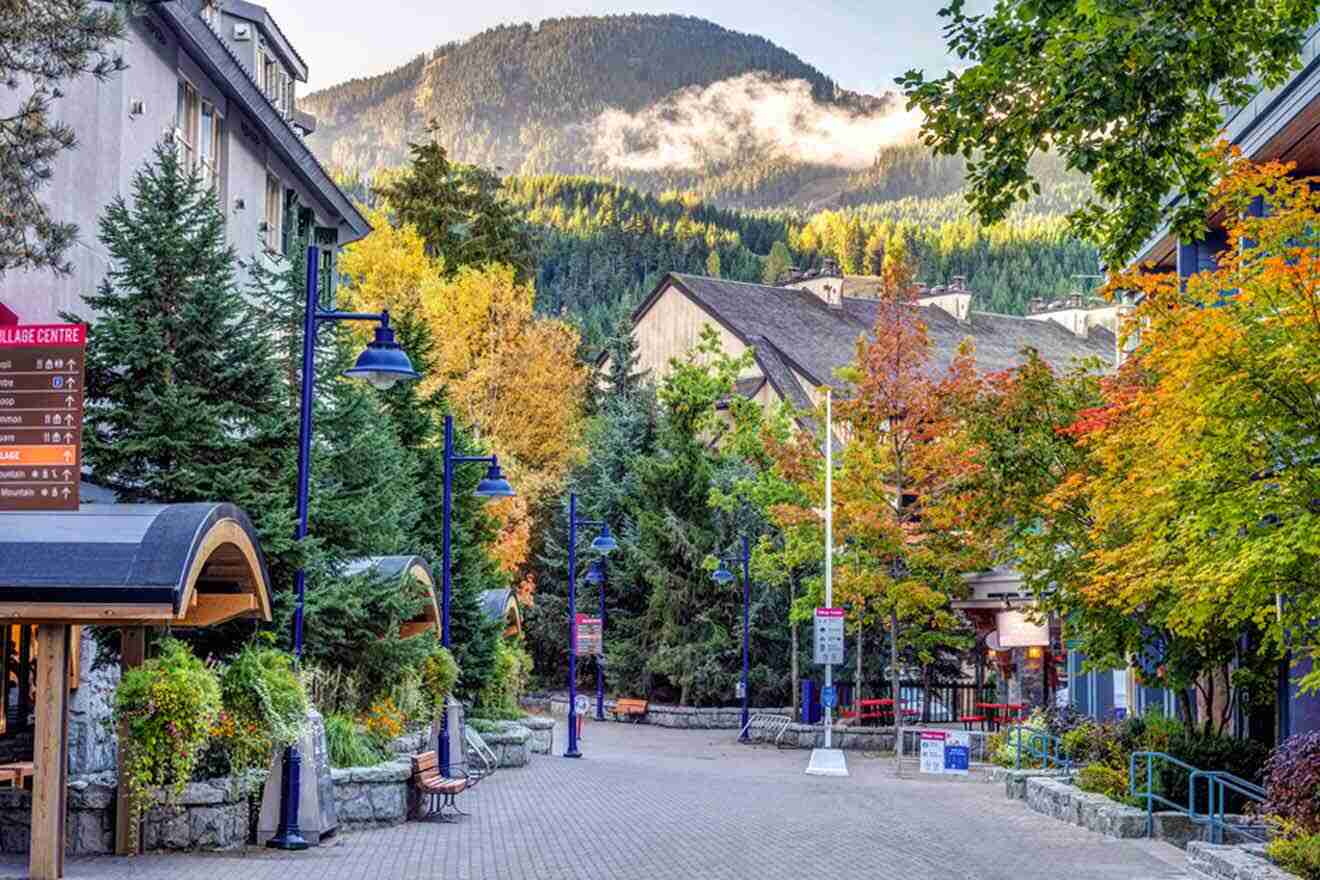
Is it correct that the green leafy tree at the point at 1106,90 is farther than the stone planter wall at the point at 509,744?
No

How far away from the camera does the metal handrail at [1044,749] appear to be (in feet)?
99.7

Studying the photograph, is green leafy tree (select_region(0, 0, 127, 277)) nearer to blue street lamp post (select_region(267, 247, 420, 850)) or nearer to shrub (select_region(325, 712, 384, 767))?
blue street lamp post (select_region(267, 247, 420, 850))

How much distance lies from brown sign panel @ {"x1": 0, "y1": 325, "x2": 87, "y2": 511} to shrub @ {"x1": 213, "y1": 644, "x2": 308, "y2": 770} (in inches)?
154

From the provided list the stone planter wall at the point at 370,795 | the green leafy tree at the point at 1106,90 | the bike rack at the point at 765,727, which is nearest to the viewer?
the green leafy tree at the point at 1106,90

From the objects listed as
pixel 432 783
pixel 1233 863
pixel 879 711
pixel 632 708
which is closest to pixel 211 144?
pixel 432 783

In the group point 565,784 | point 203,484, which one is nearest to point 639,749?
point 565,784

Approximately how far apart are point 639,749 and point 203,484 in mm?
23514

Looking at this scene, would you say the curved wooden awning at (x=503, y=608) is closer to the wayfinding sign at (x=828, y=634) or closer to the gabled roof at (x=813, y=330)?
the wayfinding sign at (x=828, y=634)

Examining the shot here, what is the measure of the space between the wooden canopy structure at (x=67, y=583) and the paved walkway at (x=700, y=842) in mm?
854

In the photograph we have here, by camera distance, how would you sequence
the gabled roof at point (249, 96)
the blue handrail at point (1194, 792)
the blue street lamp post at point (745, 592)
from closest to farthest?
1. the blue handrail at point (1194, 792)
2. the gabled roof at point (249, 96)
3. the blue street lamp post at point (745, 592)

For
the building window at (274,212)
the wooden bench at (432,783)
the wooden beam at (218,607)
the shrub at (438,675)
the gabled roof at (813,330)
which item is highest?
the gabled roof at (813,330)

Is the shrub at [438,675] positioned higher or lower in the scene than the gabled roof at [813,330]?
lower

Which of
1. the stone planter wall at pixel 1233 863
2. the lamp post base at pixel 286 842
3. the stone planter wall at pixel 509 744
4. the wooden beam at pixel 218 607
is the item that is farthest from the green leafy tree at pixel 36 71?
the stone planter wall at pixel 509 744

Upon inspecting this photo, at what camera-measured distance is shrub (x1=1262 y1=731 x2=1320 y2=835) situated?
17.1 meters
